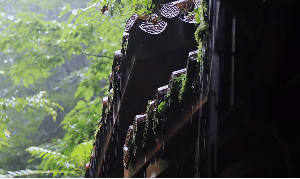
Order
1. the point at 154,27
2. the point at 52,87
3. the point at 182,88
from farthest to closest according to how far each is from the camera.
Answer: the point at 52,87, the point at 154,27, the point at 182,88

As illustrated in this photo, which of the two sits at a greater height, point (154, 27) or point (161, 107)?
point (154, 27)

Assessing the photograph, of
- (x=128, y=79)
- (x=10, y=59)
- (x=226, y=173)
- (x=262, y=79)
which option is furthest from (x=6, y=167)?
(x=262, y=79)

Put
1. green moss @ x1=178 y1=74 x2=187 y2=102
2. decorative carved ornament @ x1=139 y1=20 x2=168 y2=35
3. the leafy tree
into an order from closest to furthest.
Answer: green moss @ x1=178 y1=74 x2=187 y2=102, decorative carved ornament @ x1=139 y1=20 x2=168 y2=35, the leafy tree

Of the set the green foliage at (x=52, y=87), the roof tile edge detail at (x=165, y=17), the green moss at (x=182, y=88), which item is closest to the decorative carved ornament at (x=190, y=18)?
the roof tile edge detail at (x=165, y=17)

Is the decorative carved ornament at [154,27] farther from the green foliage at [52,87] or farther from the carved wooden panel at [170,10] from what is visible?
the green foliage at [52,87]

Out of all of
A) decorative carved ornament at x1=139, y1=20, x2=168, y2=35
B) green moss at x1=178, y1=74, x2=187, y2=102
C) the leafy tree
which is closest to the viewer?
green moss at x1=178, y1=74, x2=187, y2=102

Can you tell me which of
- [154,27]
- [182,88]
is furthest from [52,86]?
[182,88]

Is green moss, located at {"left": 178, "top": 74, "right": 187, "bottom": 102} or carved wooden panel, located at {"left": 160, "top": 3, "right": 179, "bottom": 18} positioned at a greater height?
carved wooden panel, located at {"left": 160, "top": 3, "right": 179, "bottom": 18}

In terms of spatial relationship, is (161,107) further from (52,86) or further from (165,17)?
(52,86)

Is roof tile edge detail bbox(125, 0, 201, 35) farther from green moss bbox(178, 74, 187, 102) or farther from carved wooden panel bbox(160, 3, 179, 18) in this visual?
green moss bbox(178, 74, 187, 102)

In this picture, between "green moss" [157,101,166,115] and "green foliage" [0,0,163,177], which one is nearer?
"green moss" [157,101,166,115]

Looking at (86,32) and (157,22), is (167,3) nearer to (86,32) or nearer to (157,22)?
(157,22)

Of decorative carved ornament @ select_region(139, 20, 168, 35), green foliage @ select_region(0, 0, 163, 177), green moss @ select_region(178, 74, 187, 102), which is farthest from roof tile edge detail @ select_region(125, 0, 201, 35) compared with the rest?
green foliage @ select_region(0, 0, 163, 177)

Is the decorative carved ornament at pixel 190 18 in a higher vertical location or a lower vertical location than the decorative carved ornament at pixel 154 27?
higher
